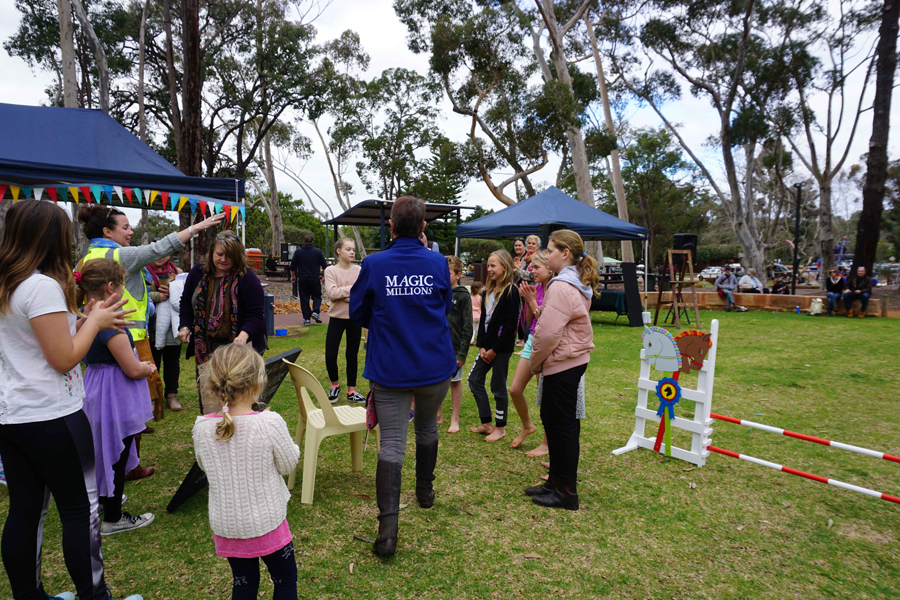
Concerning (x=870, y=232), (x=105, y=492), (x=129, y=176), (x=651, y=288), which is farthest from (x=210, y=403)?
(x=651, y=288)

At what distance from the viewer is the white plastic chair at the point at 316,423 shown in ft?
10.9

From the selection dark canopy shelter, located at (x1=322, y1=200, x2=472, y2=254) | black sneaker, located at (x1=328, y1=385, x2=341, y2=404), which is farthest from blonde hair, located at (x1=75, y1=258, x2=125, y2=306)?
dark canopy shelter, located at (x1=322, y1=200, x2=472, y2=254)

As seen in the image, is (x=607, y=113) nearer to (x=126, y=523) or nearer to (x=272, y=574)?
(x=126, y=523)

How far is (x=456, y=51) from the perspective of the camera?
64.2 ft

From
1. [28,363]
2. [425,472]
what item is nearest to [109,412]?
[28,363]

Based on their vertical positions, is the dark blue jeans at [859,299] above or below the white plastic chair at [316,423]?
above

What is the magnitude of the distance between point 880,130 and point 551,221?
1158 centimetres

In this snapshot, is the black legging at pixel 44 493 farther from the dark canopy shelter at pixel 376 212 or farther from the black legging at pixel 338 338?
the dark canopy shelter at pixel 376 212

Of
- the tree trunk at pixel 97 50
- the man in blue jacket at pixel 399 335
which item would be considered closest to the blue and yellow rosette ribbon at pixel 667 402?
the man in blue jacket at pixel 399 335

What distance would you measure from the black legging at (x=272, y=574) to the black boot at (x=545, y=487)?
1923mm

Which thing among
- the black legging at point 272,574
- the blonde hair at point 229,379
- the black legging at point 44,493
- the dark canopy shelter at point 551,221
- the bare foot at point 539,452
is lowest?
the bare foot at point 539,452

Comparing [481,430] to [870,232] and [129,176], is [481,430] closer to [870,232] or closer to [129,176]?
[129,176]

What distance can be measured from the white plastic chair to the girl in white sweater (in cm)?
129

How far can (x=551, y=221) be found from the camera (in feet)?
37.0
